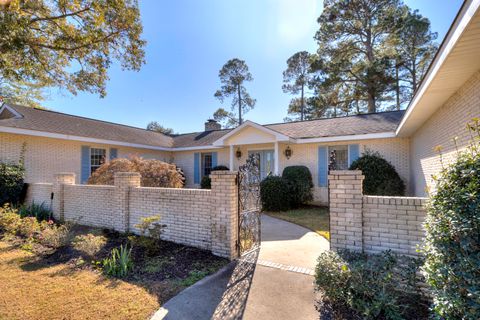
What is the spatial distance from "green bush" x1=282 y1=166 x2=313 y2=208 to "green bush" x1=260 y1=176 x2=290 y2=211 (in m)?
0.39

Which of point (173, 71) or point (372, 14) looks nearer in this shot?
point (173, 71)

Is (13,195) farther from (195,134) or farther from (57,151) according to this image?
(195,134)

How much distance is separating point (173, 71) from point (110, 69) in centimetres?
754

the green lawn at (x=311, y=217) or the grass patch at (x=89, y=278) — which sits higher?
the green lawn at (x=311, y=217)

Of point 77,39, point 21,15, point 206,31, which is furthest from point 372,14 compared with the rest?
point 21,15

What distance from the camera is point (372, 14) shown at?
673 inches

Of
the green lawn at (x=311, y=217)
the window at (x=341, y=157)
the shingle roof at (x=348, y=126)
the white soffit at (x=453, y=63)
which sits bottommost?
the green lawn at (x=311, y=217)

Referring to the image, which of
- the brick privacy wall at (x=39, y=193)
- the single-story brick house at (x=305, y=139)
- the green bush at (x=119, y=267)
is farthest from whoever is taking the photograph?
the brick privacy wall at (x=39, y=193)

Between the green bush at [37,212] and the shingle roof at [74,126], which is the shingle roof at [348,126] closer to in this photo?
the shingle roof at [74,126]

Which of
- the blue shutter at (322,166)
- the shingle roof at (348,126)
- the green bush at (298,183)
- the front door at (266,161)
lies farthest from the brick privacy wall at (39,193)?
the blue shutter at (322,166)

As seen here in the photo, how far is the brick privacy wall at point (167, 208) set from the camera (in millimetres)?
4652

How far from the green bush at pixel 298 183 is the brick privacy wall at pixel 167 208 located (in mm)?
5638

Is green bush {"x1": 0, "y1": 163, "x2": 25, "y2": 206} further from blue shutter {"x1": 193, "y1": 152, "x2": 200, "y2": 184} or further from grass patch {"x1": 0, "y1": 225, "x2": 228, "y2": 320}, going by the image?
blue shutter {"x1": 193, "y1": 152, "x2": 200, "y2": 184}

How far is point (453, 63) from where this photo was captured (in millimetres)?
3488
